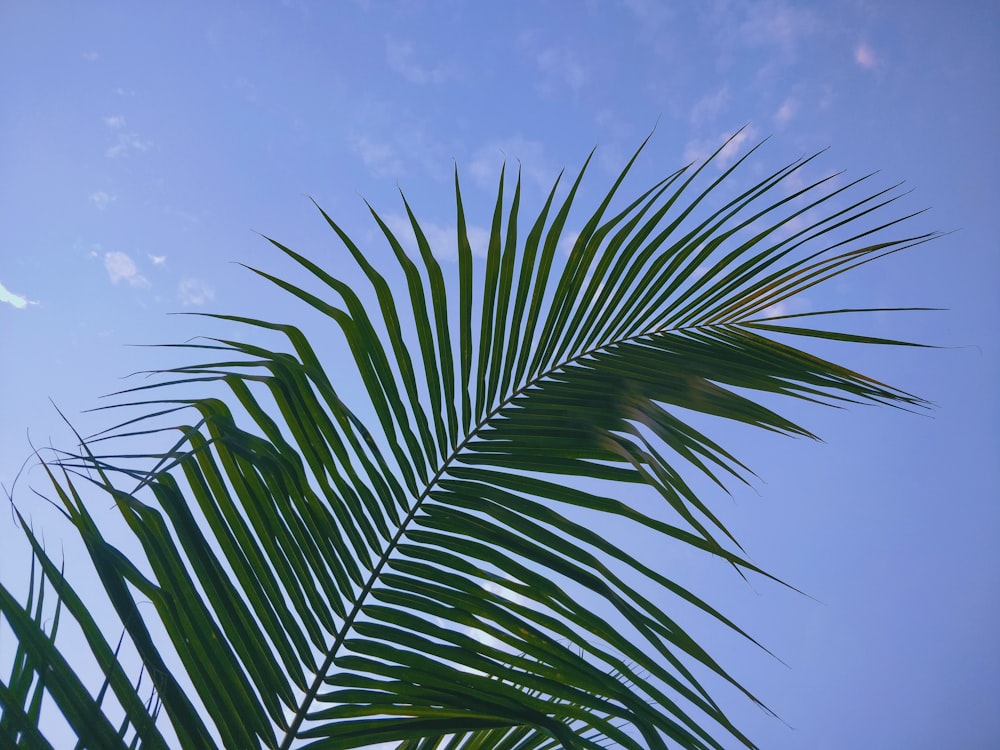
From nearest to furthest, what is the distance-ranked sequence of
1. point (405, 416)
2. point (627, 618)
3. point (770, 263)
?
point (627, 618) → point (405, 416) → point (770, 263)

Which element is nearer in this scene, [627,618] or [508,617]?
[627,618]

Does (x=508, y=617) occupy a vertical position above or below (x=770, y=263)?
below

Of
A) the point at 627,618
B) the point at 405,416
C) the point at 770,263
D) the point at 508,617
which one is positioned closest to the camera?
the point at 627,618

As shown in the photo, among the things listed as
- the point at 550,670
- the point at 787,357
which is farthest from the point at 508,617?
the point at 787,357

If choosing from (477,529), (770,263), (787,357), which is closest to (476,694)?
(477,529)

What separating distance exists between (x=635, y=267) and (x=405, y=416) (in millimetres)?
494

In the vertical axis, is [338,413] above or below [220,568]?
above

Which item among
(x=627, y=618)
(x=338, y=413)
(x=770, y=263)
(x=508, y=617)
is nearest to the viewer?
(x=627, y=618)

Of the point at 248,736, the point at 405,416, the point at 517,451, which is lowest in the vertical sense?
the point at 248,736

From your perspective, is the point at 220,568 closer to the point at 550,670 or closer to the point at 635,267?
the point at 550,670

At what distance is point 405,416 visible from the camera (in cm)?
106

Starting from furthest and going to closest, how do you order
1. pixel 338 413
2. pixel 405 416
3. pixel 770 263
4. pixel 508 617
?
1. pixel 770 263
2. pixel 405 416
3. pixel 338 413
4. pixel 508 617

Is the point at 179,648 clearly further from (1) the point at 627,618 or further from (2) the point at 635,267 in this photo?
(2) the point at 635,267

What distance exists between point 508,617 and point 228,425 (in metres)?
0.40
